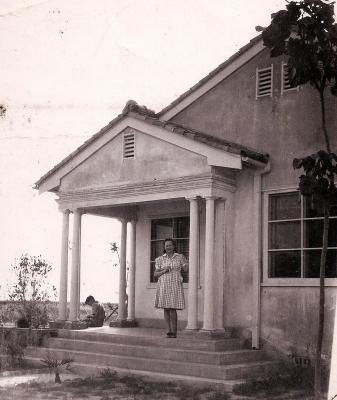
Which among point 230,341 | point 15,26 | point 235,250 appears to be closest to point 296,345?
point 230,341

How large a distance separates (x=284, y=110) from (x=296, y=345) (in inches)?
155

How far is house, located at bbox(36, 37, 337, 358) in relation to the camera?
10.3m

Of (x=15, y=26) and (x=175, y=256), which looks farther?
(x=175, y=256)

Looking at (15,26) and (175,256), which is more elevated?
(15,26)

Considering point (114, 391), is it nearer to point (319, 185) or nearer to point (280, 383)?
point (280, 383)

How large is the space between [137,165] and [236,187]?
186 centimetres

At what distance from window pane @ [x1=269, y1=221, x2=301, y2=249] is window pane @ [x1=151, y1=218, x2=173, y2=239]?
8.57 feet

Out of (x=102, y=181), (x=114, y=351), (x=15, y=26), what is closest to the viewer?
(x=15, y=26)

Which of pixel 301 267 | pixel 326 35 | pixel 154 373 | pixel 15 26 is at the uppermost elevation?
pixel 15 26

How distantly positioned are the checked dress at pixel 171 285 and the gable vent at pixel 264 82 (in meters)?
3.26

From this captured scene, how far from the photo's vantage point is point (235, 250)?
1103 cm

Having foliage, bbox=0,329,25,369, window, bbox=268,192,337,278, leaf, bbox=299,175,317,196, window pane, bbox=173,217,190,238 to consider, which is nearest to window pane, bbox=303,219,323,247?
window, bbox=268,192,337,278

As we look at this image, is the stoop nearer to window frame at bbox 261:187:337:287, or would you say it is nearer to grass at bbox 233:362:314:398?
grass at bbox 233:362:314:398

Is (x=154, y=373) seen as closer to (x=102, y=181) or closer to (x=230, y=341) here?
(x=230, y=341)
